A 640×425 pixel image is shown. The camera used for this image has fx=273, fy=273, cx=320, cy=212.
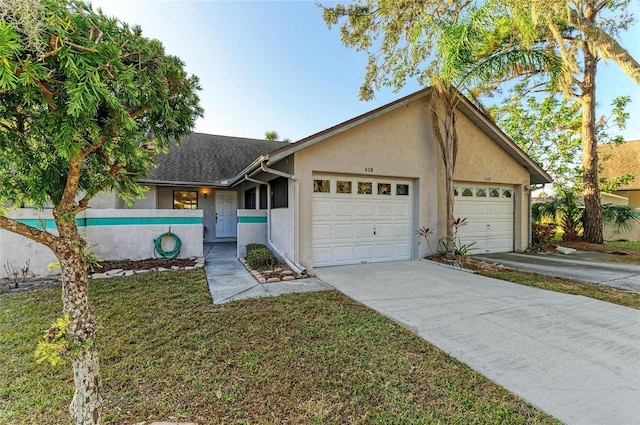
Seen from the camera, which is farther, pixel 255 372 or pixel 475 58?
pixel 475 58

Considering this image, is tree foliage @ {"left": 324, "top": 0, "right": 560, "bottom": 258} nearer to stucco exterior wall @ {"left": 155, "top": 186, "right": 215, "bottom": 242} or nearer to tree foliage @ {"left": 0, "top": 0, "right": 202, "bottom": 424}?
tree foliage @ {"left": 0, "top": 0, "right": 202, "bottom": 424}

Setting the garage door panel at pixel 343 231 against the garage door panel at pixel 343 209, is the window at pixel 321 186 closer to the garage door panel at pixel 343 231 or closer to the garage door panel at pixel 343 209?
the garage door panel at pixel 343 209

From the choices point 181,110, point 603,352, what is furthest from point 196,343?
point 603,352

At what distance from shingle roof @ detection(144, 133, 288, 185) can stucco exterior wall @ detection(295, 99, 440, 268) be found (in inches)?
241

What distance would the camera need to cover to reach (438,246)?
862 centimetres

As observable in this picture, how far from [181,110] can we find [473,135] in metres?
9.68

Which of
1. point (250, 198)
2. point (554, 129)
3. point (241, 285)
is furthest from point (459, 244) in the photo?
point (554, 129)

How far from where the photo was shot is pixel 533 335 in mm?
3541

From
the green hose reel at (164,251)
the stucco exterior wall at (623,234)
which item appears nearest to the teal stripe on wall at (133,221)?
the green hose reel at (164,251)

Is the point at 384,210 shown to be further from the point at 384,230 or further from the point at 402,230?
the point at 402,230

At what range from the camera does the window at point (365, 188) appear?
7738 mm

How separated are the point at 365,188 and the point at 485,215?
5142mm

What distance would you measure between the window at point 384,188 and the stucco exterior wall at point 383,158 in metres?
0.37

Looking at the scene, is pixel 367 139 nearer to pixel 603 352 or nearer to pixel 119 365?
pixel 603 352
